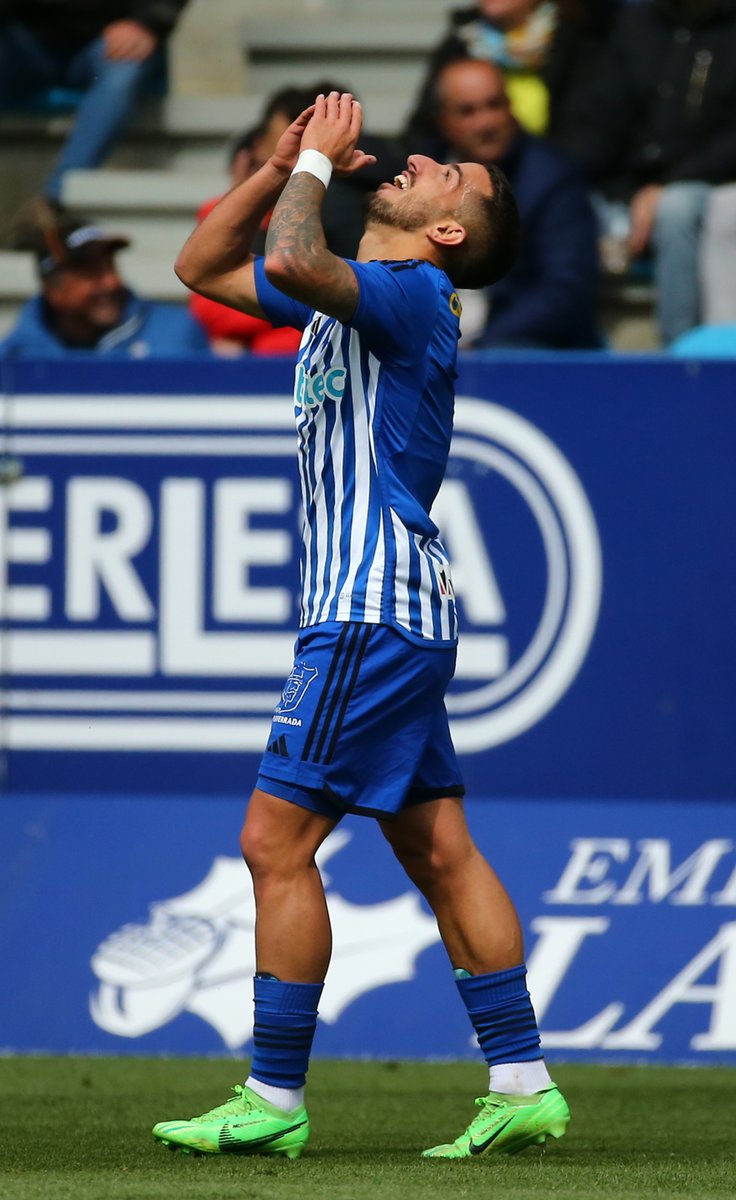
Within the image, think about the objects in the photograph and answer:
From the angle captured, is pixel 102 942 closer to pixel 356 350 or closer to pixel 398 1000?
pixel 398 1000

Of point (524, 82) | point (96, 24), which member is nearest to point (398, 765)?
point (524, 82)

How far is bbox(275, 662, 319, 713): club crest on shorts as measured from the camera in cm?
366

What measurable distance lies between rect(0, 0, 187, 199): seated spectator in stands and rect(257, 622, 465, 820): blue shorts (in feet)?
18.3

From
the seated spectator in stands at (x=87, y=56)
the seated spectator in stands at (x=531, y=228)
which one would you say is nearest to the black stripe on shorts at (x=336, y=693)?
the seated spectator in stands at (x=531, y=228)

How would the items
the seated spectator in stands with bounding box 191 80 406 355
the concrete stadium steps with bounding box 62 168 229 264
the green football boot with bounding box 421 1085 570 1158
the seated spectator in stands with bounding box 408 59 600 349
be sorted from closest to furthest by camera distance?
the green football boot with bounding box 421 1085 570 1158 < the seated spectator in stands with bounding box 191 80 406 355 < the seated spectator in stands with bounding box 408 59 600 349 < the concrete stadium steps with bounding box 62 168 229 264

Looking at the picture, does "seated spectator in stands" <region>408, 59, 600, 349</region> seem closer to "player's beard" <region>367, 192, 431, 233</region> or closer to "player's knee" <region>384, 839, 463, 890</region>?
"player's beard" <region>367, 192, 431, 233</region>

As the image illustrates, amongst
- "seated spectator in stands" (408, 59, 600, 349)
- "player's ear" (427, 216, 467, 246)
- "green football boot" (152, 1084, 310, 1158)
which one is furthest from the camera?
"seated spectator in stands" (408, 59, 600, 349)

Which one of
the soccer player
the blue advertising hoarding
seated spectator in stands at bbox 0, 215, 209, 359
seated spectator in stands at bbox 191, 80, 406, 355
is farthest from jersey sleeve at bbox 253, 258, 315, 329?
seated spectator in stands at bbox 0, 215, 209, 359

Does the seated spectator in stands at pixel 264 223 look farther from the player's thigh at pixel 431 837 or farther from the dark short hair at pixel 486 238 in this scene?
the player's thigh at pixel 431 837

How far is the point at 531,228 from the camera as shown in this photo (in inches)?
286

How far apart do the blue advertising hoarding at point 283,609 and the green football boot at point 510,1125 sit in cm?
183

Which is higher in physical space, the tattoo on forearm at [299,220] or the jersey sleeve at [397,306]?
the tattoo on forearm at [299,220]

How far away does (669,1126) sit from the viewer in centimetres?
429

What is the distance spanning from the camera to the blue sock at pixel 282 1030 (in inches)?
143
